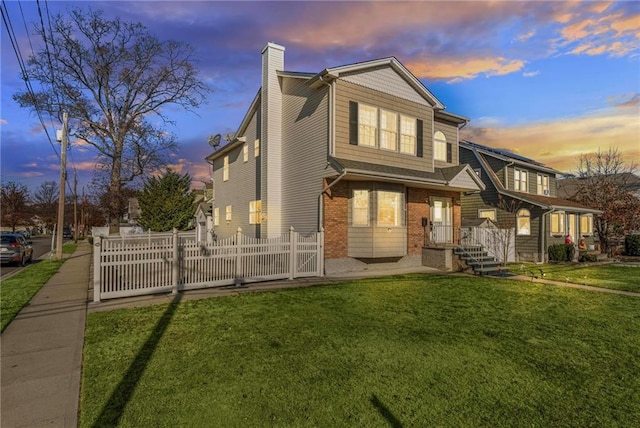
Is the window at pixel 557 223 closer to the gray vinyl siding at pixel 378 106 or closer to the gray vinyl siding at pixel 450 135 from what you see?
the gray vinyl siding at pixel 450 135

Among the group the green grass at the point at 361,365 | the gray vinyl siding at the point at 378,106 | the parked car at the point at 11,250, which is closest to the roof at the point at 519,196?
the gray vinyl siding at the point at 378,106

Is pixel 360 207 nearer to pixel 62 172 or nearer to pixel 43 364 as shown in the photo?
pixel 43 364

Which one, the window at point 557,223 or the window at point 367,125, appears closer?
the window at point 367,125

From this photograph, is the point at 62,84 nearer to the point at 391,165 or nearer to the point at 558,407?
the point at 391,165

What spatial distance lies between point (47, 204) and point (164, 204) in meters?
63.5

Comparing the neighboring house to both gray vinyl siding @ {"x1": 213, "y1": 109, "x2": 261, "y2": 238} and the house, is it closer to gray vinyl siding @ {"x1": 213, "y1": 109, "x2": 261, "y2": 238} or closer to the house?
the house

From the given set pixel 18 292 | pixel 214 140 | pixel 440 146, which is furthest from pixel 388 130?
pixel 214 140

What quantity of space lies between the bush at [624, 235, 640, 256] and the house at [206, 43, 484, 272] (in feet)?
64.3

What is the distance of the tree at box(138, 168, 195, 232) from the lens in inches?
979

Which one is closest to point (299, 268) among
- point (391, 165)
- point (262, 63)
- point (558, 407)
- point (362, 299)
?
point (362, 299)

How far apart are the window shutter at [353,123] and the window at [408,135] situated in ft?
8.33

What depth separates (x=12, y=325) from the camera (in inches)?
262

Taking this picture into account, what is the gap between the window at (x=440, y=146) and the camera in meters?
17.7

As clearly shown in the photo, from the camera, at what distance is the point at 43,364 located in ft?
15.9
